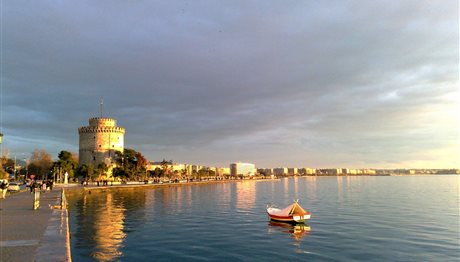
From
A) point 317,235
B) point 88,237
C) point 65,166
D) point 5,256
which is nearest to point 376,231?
point 317,235

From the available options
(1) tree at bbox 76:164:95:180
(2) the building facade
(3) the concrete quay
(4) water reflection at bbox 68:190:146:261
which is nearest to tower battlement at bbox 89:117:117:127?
(2) the building facade

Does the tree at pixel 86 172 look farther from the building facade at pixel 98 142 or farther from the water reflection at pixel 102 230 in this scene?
the water reflection at pixel 102 230

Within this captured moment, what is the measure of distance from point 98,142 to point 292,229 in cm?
9507

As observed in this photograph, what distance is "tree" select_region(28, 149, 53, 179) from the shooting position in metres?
128

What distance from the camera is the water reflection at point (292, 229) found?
2616cm

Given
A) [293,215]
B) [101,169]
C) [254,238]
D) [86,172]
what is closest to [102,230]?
[254,238]

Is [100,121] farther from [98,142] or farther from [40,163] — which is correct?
[40,163]

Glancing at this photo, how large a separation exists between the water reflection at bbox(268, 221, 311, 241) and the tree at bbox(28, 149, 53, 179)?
11405 cm

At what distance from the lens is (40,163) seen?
439ft

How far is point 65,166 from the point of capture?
90.4m

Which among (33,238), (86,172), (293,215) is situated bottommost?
(293,215)

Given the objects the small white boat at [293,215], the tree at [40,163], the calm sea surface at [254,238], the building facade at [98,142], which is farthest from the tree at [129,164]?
the small white boat at [293,215]

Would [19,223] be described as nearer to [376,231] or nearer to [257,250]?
[257,250]

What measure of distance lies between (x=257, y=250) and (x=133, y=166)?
318ft
